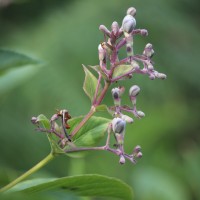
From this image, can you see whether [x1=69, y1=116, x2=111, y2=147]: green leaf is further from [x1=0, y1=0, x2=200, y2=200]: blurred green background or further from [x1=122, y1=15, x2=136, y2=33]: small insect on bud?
[x1=0, y1=0, x2=200, y2=200]: blurred green background

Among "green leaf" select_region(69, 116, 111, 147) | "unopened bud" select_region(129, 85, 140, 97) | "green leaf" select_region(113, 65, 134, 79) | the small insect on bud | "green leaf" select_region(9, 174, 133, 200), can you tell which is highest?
the small insect on bud

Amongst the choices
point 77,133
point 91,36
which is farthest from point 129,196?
point 91,36

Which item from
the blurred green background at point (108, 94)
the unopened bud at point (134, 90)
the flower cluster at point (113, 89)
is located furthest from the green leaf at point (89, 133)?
the blurred green background at point (108, 94)

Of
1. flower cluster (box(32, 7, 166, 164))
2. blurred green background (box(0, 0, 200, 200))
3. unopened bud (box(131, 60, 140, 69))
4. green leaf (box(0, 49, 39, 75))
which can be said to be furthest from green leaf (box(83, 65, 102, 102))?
blurred green background (box(0, 0, 200, 200))

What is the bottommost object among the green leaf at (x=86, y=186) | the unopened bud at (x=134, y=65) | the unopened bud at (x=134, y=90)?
the green leaf at (x=86, y=186)

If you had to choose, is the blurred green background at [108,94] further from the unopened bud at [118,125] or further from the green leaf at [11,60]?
the unopened bud at [118,125]

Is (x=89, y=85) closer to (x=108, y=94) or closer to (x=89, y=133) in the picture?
(x=89, y=133)
